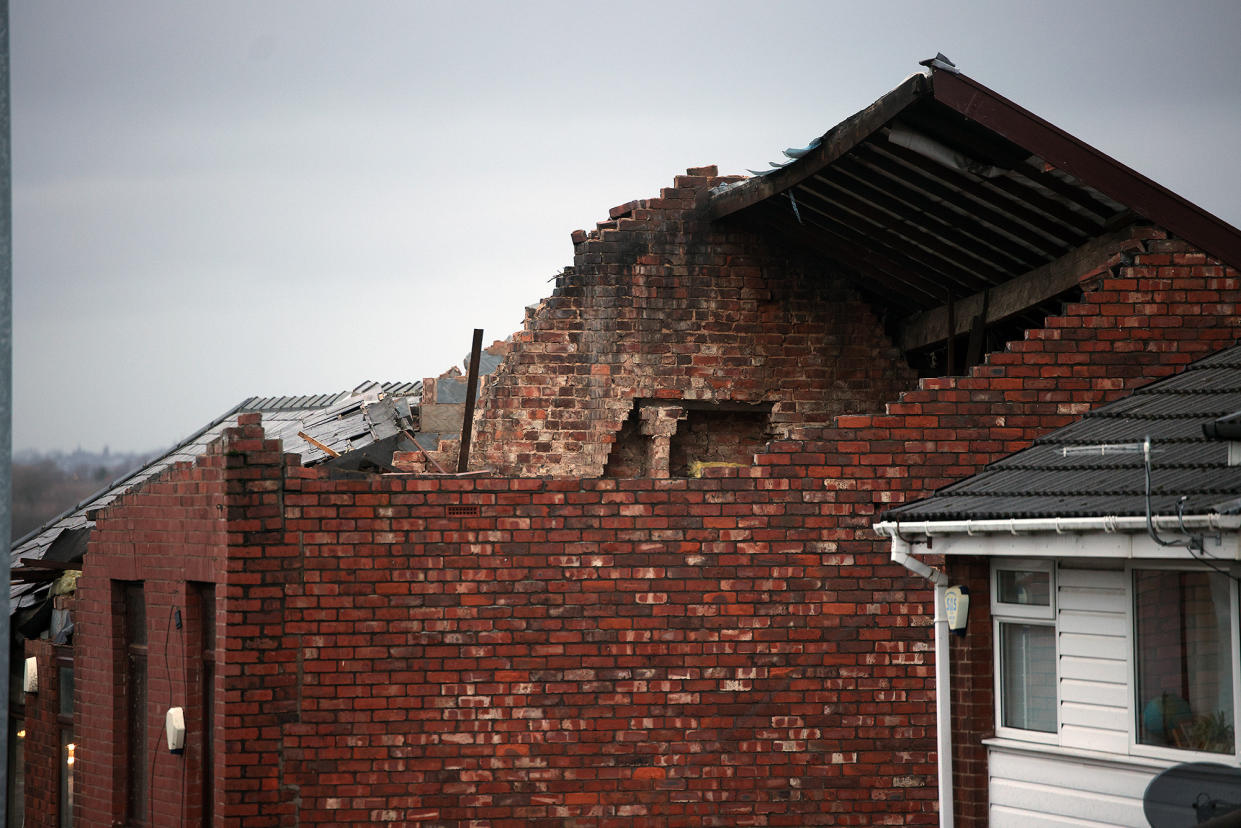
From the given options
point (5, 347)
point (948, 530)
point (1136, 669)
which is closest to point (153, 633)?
point (5, 347)

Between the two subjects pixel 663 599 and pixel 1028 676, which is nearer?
pixel 1028 676

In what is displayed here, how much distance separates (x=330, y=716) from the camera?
29.5 feet

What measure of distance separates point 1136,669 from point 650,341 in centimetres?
595

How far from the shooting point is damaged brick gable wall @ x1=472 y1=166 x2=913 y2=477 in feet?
39.8

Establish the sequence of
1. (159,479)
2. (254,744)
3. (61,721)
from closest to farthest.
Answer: (254,744)
(159,479)
(61,721)

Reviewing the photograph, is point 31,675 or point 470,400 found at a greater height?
point 470,400

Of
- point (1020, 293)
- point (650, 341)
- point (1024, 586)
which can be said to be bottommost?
point (1024, 586)

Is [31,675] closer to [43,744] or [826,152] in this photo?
[43,744]

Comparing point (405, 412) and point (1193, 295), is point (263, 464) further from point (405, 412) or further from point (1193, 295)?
point (1193, 295)

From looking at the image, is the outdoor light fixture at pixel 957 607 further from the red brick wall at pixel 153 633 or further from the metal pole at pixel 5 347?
the metal pole at pixel 5 347

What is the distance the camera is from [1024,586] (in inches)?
311

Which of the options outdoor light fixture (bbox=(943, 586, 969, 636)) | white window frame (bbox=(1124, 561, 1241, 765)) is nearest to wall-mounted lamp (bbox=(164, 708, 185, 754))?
outdoor light fixture (bbox=(943, 586, 969, 636))

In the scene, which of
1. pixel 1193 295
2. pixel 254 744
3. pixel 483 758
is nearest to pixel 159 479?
pixel 254 744

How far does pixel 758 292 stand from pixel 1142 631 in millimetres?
5813
